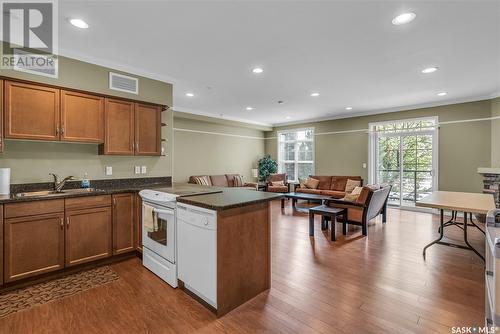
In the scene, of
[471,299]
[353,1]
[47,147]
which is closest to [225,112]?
[47,147]

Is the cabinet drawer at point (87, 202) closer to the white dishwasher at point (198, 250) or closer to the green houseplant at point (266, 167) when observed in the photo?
the white dishwasher at point (198, 250)

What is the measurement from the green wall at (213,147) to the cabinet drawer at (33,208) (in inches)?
169

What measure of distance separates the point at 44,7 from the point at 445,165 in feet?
25.2

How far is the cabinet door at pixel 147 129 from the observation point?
361 centimetres

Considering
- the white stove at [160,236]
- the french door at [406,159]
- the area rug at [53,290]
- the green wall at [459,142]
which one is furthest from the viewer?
the french door at [406,159]

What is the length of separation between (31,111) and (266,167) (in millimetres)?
7046

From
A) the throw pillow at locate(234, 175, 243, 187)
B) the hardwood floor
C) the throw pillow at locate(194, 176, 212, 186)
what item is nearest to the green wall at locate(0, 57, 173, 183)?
the hardwood floor

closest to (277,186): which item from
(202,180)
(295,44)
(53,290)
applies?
(202,180)

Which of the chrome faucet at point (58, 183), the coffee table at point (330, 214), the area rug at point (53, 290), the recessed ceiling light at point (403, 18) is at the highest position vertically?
the recessed ceiling light at point (403, 18)

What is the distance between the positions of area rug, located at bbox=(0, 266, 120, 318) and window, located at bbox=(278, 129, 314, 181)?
713 centimetres

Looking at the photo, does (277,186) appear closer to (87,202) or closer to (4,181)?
(87,202)

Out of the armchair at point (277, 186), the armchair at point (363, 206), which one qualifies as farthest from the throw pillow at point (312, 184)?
the armchair at point (363, 206)

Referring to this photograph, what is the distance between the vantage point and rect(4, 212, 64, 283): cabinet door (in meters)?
2.39

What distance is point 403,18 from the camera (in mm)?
2461
